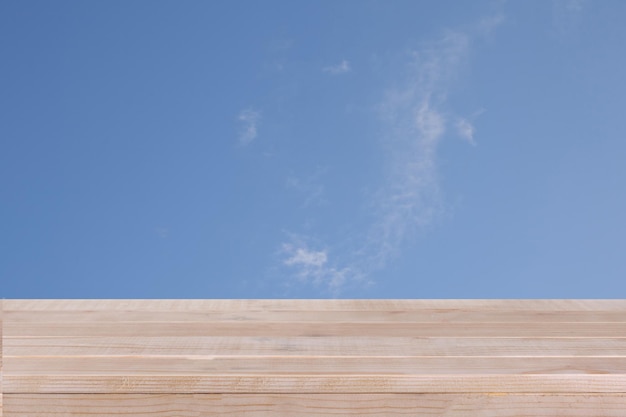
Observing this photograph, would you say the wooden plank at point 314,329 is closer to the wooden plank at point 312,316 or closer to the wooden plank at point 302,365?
the wooden plank at point 312,316

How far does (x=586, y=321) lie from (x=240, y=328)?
1.13m

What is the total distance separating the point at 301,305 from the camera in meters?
2.38

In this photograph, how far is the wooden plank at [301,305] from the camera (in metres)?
2.34

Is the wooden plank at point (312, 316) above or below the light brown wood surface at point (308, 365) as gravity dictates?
above

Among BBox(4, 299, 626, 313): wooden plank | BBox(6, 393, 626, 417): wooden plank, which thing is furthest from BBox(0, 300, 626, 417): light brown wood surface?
BBox(4, 299, 626, 313): wooden plank

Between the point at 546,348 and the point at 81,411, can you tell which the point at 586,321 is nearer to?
the point at 546,348

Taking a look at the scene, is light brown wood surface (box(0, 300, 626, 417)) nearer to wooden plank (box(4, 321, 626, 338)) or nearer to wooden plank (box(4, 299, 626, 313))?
wooden plank (box(4, 321, 626, 338))

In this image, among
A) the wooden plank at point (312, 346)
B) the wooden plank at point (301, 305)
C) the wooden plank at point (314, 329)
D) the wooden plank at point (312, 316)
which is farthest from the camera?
the wooden plank at point (301, 305)

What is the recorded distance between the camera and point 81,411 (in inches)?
51.9

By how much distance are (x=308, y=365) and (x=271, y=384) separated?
0.54ft

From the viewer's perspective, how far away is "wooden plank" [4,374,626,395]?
133 cm

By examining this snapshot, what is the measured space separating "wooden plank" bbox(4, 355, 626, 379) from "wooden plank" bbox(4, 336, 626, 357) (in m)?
0.06

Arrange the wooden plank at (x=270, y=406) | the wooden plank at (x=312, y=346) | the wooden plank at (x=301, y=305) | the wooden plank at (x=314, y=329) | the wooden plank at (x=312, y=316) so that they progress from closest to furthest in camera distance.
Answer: the wooden plank at (x=270, y=406) → the wooden plank at (x=312, y=346) → the wooden plank at (x=314, y=329) → the wooden plank at (x=312, y=316) → the wooden plank at (x=301, y=305)

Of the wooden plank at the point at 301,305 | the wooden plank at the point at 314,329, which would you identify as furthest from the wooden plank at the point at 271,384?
the wooden plank at the point at 301,305
